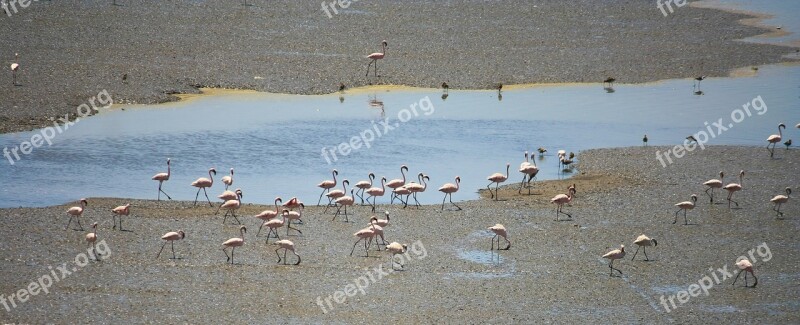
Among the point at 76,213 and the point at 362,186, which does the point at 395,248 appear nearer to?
the point at 362,186

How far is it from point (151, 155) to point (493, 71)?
15054 millimetres

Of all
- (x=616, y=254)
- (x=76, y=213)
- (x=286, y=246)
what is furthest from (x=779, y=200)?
(x=76, y=213)

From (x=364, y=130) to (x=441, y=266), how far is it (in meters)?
12.8

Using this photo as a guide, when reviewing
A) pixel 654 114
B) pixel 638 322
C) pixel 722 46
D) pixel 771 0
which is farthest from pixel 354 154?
pixel 771 0

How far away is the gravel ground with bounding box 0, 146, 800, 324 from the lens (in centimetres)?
1753

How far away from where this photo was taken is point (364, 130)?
32219 millimetres

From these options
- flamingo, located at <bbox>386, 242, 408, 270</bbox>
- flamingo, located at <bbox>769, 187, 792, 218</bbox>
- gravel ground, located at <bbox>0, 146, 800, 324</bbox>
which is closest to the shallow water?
gravel ground, located at <bbox>0, 146, 800, 324</bbox>

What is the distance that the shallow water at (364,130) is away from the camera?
86.7ft

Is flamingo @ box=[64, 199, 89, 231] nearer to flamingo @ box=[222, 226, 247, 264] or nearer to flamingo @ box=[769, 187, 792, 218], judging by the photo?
flamingo @ box=[222, 226, 247, 264]

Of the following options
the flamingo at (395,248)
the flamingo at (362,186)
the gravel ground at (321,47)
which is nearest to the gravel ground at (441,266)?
the flamingo at (395,248)

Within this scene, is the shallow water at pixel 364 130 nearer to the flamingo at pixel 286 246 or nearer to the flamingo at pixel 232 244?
the flamingo at pixel 232 244

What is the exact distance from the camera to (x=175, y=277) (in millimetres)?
18734

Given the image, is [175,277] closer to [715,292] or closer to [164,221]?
[164,221]

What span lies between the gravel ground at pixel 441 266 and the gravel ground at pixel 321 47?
38.1 feet
